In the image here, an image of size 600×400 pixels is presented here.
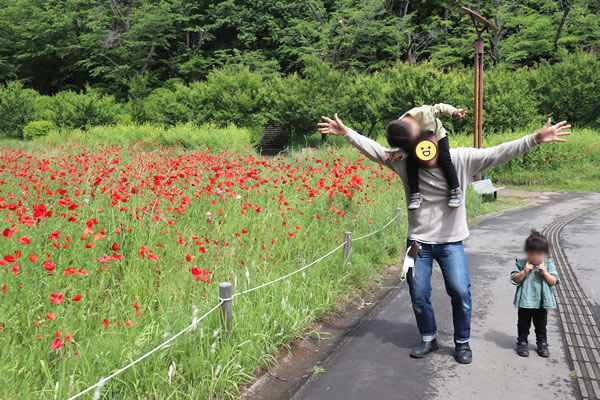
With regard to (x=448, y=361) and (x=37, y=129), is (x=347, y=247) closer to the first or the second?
(x=448, y=361)

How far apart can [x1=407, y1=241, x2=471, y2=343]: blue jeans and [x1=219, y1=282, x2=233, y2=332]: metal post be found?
1378 mm

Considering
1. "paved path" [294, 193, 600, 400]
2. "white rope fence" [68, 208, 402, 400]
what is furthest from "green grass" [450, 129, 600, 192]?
"paved path" [294, 193, 600, 400]

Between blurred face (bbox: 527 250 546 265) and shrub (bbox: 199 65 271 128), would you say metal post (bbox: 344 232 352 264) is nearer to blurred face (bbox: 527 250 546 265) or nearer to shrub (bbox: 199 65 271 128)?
blurred face (bbox: 527 250 546 265)

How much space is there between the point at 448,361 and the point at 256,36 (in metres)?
36.7

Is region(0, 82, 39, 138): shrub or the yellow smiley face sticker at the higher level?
region(0, 82, 39, 138): shrub

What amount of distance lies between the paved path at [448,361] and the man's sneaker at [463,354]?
0.16 ft

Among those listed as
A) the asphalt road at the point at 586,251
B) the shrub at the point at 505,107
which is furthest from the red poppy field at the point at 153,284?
the shrub at the point at 505,107

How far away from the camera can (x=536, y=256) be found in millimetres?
3809

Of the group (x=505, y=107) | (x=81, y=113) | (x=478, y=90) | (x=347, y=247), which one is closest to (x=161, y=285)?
(x=347, y=247)

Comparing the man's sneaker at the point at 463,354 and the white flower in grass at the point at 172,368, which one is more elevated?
the white flower in grass at the point at 172,368

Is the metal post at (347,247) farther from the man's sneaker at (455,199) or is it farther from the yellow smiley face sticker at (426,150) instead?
the yellow smiley face sticker at (426,150)

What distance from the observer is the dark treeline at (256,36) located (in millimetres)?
30031

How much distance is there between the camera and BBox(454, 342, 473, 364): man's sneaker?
3818 mm

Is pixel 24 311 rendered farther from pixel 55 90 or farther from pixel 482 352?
pixel 55 90
